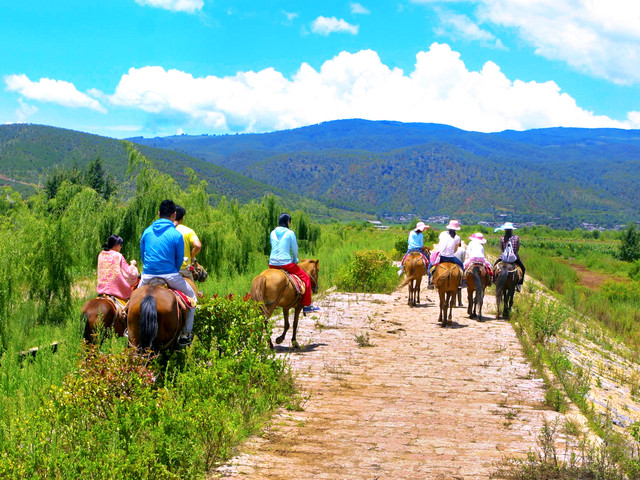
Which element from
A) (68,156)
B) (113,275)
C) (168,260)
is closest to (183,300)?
(168,260)

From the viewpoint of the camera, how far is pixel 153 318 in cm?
667

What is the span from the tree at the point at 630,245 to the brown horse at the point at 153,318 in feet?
166

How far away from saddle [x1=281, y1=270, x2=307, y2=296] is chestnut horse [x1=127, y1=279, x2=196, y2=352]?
3051 mm

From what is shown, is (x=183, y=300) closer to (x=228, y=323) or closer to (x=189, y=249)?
(x=228, y=323)

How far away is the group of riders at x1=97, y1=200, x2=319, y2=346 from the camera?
7258 millimetres

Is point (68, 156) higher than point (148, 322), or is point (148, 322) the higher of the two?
point (68, 156)

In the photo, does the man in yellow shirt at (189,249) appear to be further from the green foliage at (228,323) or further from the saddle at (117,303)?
the green foliage at (228,323)

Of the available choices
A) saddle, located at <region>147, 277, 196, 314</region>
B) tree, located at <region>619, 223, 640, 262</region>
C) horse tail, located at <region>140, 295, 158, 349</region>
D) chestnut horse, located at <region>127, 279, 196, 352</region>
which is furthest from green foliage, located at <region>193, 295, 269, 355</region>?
tree, located at <region>619, 223, 640, 262</region>

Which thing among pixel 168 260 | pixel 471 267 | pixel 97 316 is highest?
pixel 168 260

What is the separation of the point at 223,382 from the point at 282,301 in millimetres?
3915

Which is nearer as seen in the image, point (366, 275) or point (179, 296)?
point (179, 296)

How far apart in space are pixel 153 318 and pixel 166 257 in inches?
35.9

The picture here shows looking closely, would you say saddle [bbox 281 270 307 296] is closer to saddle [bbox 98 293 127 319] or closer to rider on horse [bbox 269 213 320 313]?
rider on horse [bbox 269 213 320 313]

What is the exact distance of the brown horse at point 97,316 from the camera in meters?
8.06
